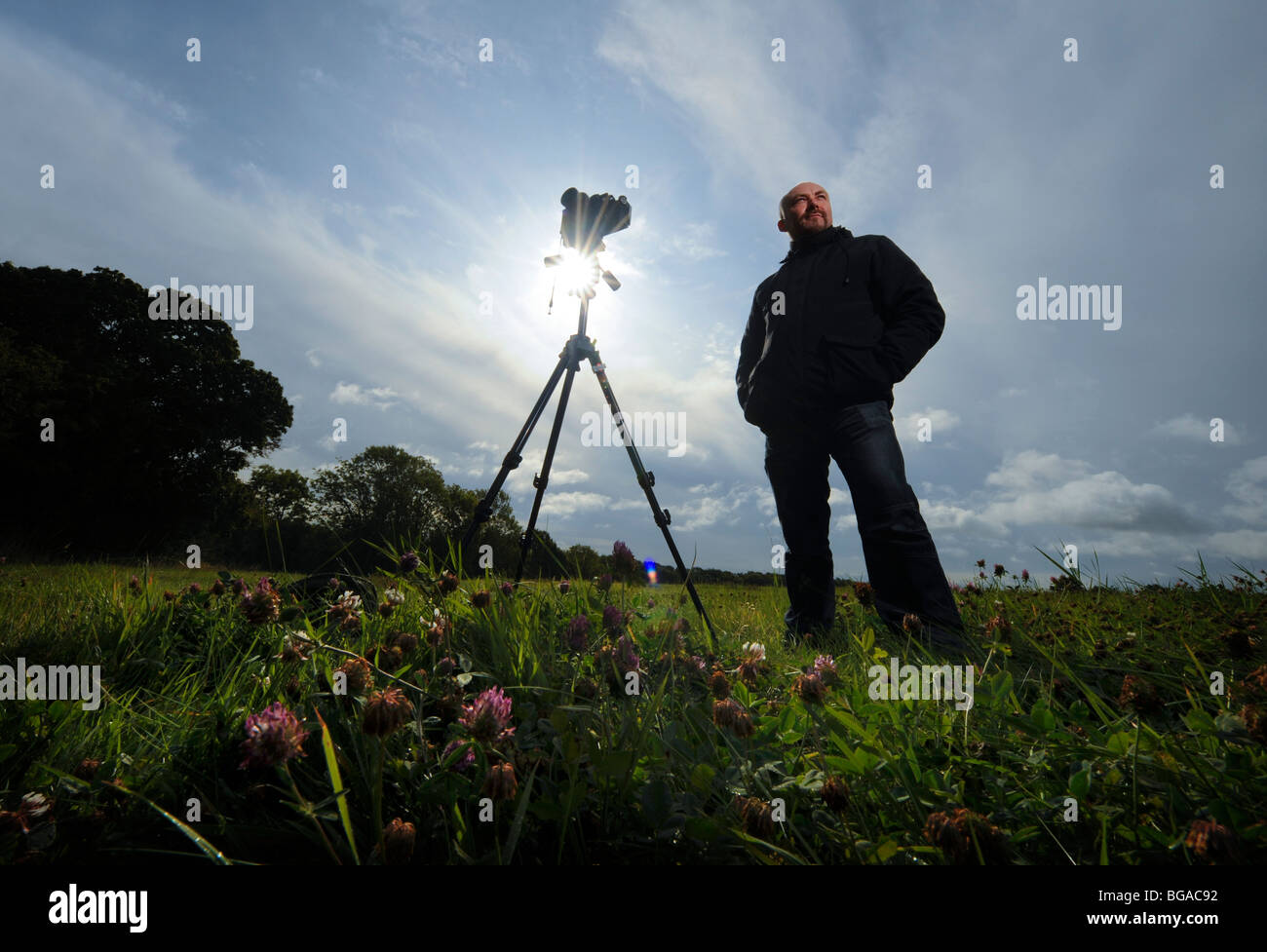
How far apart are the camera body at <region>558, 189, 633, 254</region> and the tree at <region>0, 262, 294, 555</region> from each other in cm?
1867

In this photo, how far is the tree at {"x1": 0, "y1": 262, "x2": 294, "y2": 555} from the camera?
16.5m

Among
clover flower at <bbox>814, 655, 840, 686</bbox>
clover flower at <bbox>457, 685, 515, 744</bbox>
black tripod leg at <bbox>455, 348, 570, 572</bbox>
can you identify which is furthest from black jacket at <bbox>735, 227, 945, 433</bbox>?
clover flower at <bbox>457, 685, 515, 744</bbox>

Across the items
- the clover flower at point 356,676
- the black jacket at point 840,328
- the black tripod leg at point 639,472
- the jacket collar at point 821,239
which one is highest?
the jacket collar at point 821,239

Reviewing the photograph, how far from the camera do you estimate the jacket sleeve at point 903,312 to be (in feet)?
14.0

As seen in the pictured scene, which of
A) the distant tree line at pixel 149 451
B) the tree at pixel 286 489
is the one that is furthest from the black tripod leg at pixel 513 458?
the tree at pixel 286 489

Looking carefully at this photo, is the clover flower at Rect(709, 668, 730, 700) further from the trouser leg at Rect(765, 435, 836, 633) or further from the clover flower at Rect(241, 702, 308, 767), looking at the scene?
the trouser leg at Rect(765, 435, 836, 633)

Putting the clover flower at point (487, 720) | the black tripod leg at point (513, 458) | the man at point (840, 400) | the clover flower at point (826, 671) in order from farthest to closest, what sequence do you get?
1. the man at point (840, 400)
2. the black tripod leg at point (513, 458)
3. the clover flower at point (826, 671)
4. the clover flower at point (487, 720)

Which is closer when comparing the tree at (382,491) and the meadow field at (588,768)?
the meadow field at (588,768)

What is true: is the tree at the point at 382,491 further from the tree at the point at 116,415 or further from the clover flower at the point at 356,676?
the clover flower at the point at 356,676

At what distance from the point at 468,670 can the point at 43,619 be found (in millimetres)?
3085

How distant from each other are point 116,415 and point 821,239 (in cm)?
2256
